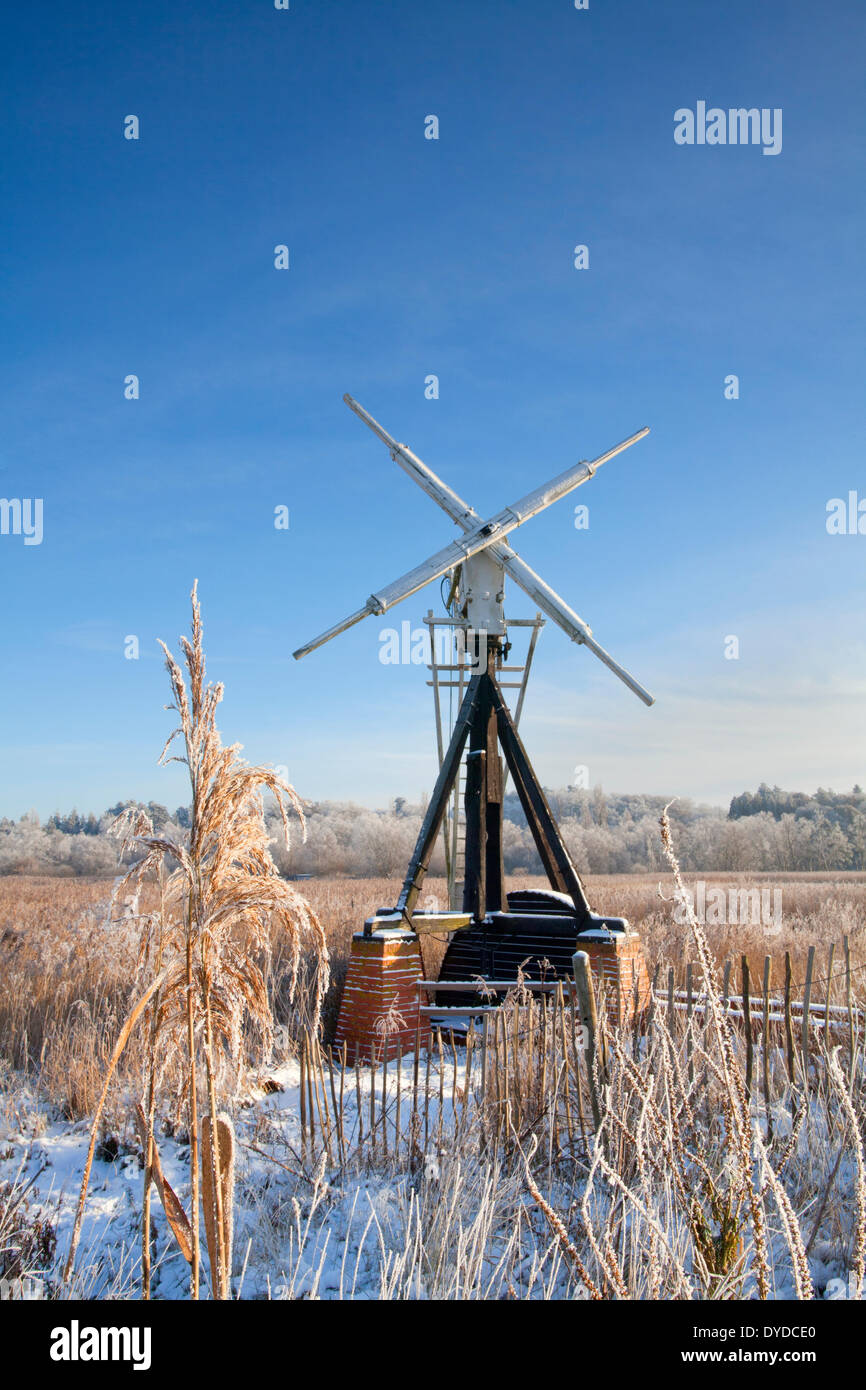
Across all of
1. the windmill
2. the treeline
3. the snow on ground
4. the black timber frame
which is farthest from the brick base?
the treeline

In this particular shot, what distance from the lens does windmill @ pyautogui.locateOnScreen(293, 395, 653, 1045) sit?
26.3 ft

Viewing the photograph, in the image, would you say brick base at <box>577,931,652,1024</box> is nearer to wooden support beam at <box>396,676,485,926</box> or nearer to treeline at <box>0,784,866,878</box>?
wooden support beam at <box>396,676,485,926</box>

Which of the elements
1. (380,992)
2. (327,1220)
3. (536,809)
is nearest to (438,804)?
(536,809)

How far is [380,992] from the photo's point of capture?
717cm

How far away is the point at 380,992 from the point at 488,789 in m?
2.34

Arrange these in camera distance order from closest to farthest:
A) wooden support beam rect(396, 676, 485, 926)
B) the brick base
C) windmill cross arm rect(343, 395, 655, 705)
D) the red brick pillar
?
the brick base → the red brick pillar → wooden support beam rect(396, 676, 485, 926) → windmill cross arm rect(343, 395, 655, 705)

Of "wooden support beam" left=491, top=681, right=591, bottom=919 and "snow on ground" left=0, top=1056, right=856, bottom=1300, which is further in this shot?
"wooden support beam" left=491, top=681, right=591, bottom=919

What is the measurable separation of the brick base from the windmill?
0.18 meters

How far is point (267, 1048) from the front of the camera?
238cm

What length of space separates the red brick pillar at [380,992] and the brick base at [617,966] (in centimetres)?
156

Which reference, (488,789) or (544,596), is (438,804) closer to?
(488,789)

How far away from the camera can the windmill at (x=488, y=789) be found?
26.3 feet

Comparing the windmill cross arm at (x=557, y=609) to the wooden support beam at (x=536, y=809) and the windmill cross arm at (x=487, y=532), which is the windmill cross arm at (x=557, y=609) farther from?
the wooden support beam at (x=536, y=809)
